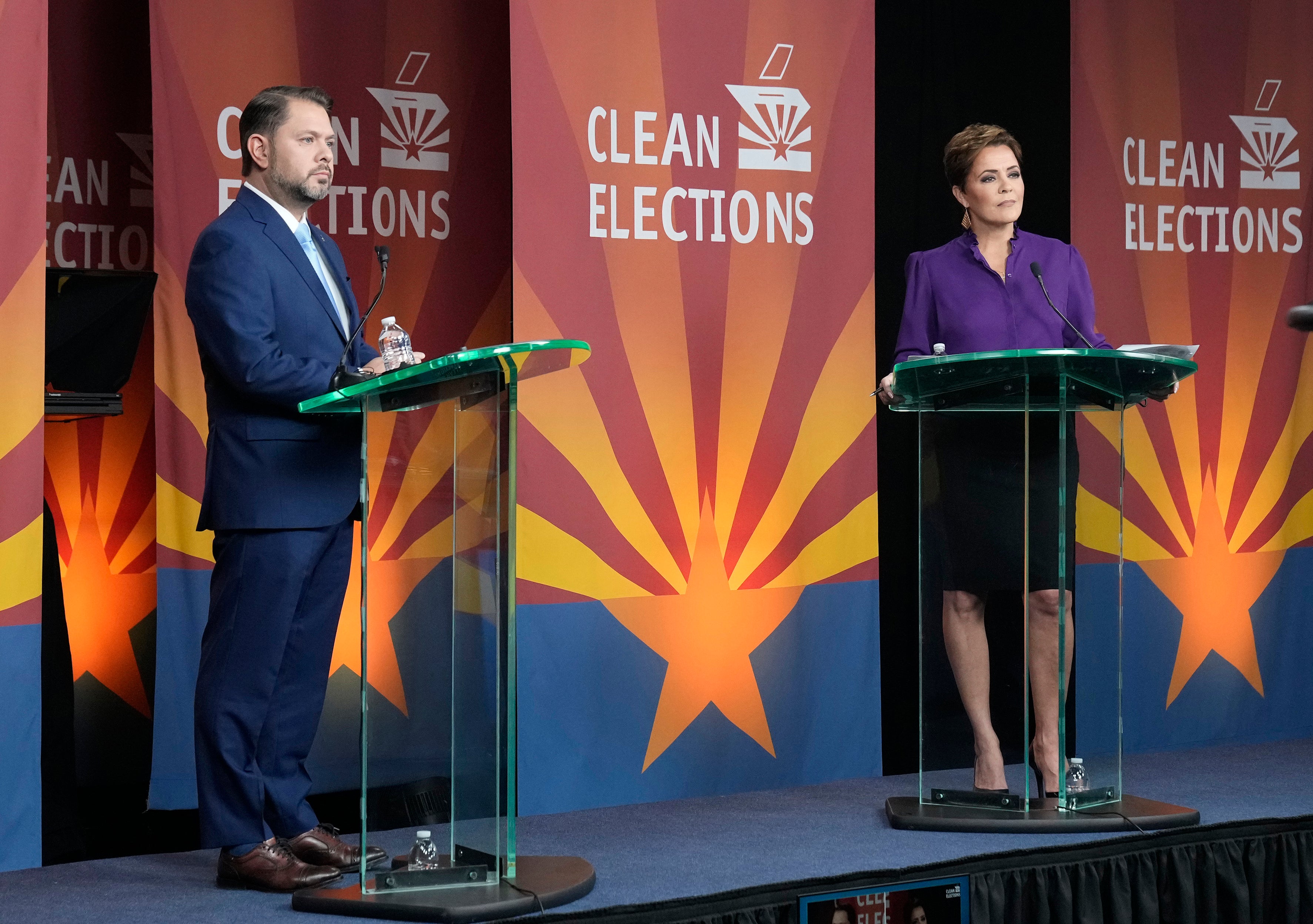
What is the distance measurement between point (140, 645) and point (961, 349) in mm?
2718

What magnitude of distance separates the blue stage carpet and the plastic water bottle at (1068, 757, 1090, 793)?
0.42 ft

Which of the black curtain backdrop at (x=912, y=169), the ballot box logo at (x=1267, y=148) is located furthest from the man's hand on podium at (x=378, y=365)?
the ballot box logo at (x=1267, y=148)

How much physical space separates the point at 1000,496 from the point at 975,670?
417 mm

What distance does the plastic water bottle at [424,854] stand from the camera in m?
2.63

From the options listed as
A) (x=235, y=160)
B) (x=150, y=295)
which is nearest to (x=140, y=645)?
(x=150, y=295)

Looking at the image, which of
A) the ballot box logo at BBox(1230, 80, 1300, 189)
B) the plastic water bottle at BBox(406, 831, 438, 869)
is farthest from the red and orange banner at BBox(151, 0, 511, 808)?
the ballot box logo at BBox(1230, 80, 1300, 189)

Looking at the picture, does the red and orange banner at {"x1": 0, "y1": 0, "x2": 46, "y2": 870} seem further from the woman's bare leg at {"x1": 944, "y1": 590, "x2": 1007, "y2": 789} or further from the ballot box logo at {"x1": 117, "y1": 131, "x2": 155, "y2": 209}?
the woman's bare leg at {"x1": 944, "y1": 590, "x2": 1007, "y2": 789}

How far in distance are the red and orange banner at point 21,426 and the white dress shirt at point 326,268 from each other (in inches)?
25.6

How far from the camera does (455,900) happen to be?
2.53 m

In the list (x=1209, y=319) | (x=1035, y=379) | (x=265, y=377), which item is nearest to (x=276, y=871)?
(x=265, y=377)

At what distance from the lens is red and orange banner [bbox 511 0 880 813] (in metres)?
3.72

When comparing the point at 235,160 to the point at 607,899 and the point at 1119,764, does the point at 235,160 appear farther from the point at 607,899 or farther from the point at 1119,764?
the point at 1119,764

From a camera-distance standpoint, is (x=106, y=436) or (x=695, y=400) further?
(x=106, y=436)

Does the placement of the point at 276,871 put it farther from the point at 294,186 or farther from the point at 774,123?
the point at 774,123
